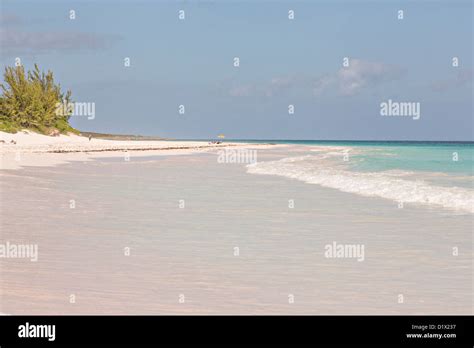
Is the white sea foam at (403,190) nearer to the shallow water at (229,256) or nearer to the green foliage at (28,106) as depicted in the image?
the shallow water at (229,256)

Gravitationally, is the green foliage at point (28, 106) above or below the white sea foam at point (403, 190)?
above

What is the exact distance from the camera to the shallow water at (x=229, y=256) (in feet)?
22.8

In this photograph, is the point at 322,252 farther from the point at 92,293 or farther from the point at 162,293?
the point at 92,293

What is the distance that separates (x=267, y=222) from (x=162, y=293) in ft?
19.3

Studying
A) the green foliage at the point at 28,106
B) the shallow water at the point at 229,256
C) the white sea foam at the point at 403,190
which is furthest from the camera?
the green foliage at the point at 28,106

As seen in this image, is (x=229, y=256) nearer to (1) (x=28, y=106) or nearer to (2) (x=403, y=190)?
(2) (x=403, y=190)

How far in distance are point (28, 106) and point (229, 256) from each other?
7302 centimetres

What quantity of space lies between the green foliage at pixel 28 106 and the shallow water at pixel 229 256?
59.0 metres

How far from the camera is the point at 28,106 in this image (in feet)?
251

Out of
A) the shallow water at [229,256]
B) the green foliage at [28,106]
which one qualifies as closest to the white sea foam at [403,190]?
the shallow water at [229,256]

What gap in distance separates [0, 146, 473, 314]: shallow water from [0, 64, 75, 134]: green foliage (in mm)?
59001

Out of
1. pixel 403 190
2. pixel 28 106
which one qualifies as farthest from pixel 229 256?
pixel 28 106
